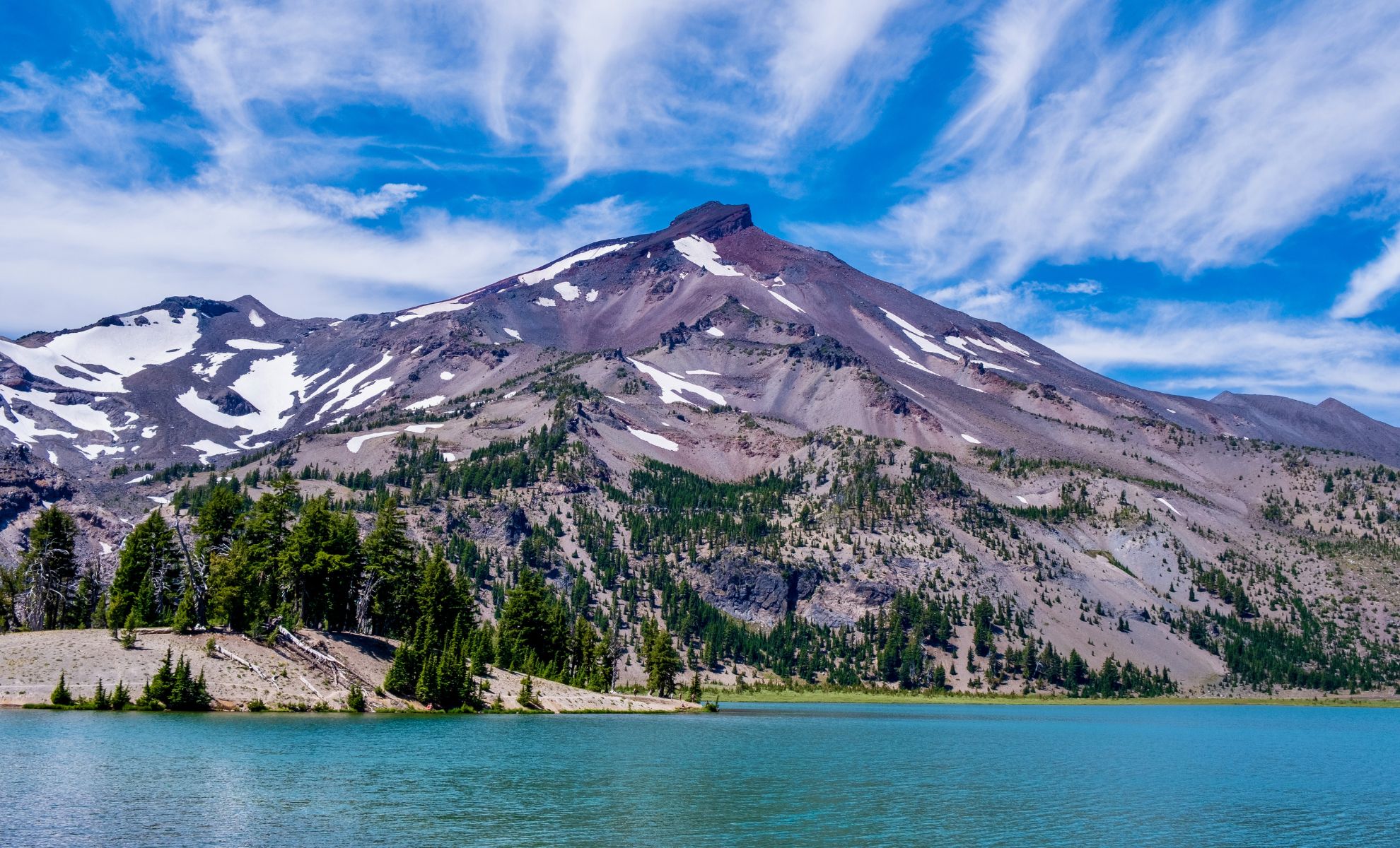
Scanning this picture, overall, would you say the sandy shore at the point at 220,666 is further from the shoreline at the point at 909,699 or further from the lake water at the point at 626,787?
the shoreline at the point at 909,699

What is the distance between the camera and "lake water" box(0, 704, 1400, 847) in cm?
3706

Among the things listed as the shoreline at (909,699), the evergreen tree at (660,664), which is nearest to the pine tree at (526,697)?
the evergreen tree at (660,664)

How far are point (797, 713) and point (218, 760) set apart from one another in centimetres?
9530

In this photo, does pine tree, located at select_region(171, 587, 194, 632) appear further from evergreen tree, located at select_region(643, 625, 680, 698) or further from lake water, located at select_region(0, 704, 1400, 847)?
evergreen tree, located at select_region(643, 625, 680, 698)

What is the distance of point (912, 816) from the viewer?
1775 inches

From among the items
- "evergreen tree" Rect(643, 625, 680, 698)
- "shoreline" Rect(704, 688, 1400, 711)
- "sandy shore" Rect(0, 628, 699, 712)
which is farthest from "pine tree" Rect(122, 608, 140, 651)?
"shoreline" Rect(704, 688, 1400, 711)

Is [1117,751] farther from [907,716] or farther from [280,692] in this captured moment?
[280,692]

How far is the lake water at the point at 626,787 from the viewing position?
37062 millimetres

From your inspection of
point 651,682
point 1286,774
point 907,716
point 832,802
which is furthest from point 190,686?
point 907,716

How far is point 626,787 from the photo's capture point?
4969 cm

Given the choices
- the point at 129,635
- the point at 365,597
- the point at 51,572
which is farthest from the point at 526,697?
→ the point at 51,572

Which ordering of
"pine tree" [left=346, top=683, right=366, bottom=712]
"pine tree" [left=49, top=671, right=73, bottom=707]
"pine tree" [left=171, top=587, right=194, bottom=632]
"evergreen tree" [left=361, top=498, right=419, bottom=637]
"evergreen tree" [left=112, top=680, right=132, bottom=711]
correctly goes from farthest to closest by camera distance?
"evergreen tree" [left=361, top=498, right=419, bottom=637]
"pine tree" [left=346, top=683, right=366, bottom=712]
"pine tree" [left=171, top=587, right=194, bottom=632]
"evergreen tree" [left=112, top=680, right=132, bottom=711]
"pine tree" [left=49, top=671, right=73, bottom=707]

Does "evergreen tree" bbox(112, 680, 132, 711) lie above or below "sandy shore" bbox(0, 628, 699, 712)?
below

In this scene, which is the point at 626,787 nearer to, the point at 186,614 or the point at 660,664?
the point at 186,614
